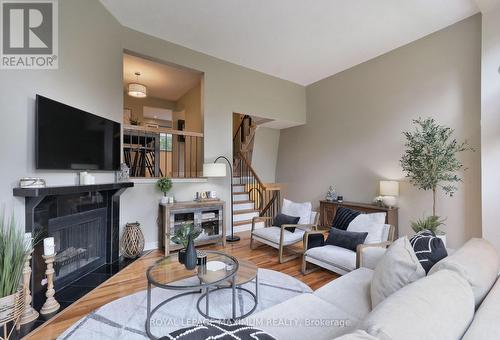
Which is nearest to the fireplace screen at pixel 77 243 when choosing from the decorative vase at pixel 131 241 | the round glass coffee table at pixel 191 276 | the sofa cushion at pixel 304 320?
the decorative vase at pixel 131 241

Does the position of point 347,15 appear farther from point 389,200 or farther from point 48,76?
point 48,76

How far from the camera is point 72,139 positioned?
2.83 m

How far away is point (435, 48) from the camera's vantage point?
163 inches

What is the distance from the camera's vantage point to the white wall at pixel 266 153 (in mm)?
7484

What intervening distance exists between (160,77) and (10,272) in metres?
5.29

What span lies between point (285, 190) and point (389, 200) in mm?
3180

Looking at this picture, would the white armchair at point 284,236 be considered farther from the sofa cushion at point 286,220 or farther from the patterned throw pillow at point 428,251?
the patterned throw pillow at point 428,251

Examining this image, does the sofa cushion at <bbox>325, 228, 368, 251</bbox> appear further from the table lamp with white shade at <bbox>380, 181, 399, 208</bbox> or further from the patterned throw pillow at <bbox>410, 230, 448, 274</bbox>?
the table lamp with white shade at <bbox>380, 181, 399, 208</bbox>

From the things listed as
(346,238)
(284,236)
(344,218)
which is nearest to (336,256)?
(346,238)

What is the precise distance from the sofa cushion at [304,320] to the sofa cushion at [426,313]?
51 cm

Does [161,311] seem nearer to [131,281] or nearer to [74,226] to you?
[131,281]

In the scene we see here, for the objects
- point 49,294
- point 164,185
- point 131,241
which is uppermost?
point 164,185

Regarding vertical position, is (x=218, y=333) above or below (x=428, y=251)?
below

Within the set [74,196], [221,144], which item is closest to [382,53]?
[221,144]
